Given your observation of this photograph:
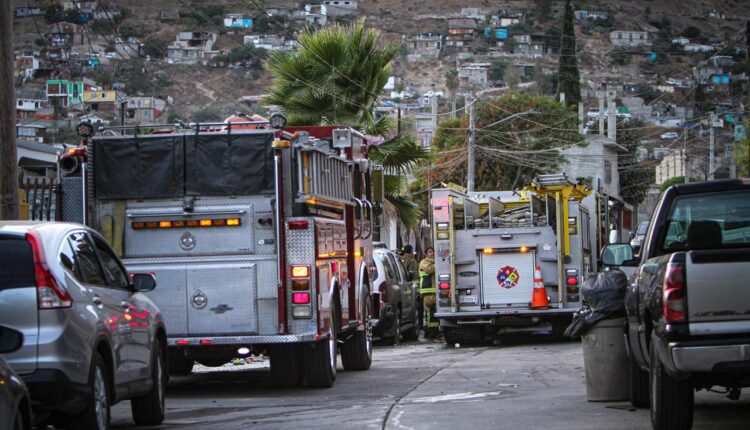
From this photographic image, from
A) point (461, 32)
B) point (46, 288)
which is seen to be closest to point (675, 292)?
point (46, 288)

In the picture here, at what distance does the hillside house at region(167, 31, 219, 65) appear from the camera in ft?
369

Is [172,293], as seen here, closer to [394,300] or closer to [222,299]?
[222,299]

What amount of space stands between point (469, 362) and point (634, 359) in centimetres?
796

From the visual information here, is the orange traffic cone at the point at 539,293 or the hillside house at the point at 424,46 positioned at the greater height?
the hillside house at the point at 424,46

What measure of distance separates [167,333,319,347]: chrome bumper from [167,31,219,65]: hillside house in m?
97.8

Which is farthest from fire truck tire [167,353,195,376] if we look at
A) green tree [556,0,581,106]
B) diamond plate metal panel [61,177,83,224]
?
green tree [556,0,581,106]

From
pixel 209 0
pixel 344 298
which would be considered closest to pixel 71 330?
pixel 344 298

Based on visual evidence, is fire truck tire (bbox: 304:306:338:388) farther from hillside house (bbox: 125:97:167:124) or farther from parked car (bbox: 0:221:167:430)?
hillside house (bbox: 125:97:167:124)

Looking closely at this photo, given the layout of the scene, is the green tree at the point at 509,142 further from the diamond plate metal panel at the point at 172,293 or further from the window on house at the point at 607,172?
the diamond plate metal panel at the point at 172,293

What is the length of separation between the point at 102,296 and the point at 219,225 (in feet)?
14.7

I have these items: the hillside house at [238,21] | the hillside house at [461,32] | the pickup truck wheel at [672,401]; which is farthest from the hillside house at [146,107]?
the hillside house at [461,32]

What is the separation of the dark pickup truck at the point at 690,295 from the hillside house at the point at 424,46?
167 metres

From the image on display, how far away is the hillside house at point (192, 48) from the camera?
112 m

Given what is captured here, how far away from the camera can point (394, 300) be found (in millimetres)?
24094
